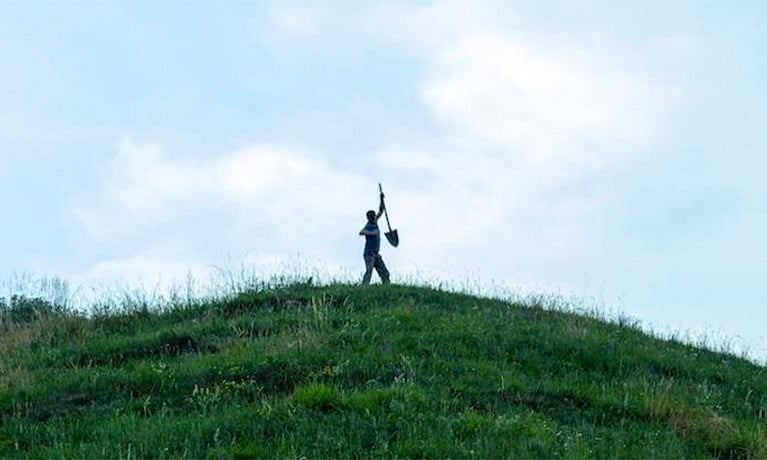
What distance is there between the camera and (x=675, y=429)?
40.7 ft

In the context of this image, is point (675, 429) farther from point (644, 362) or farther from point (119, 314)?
point (119, 314)

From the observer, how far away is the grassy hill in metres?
11.1

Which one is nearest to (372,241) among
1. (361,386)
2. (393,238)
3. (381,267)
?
(381,267)

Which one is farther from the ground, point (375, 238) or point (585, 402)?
point (375, 238)

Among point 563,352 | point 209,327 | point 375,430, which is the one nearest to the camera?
point 375,430

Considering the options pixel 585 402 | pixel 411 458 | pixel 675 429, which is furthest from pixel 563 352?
pixel 411 458

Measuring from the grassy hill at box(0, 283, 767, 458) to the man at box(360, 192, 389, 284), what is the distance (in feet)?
12.6

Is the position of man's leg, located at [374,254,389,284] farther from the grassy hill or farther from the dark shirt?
the grassy hill

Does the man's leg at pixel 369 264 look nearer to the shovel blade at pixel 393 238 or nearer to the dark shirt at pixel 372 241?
the dark shirt at pixel 372 241

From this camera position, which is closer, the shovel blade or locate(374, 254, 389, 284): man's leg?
locate(374, 254, 389, 284): man's leg

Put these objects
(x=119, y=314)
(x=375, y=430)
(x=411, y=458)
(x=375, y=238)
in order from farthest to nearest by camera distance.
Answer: (x=375, y=238)
(x=119, y=314)
(x=375, y=430)
(x=411, y=458)

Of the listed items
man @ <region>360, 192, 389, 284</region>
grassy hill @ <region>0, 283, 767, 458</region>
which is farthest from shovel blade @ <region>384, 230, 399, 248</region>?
grassy hill @ <region>0, 283, 767, 458</region>

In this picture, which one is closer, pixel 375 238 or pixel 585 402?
pixel 585 402

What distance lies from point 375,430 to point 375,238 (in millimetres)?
12499
